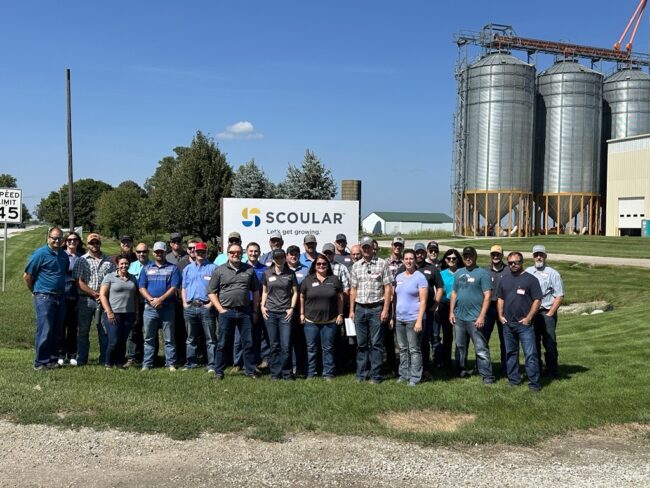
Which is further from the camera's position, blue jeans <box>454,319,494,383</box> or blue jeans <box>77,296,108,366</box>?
blue jeans <box>77,296,108,366</box>

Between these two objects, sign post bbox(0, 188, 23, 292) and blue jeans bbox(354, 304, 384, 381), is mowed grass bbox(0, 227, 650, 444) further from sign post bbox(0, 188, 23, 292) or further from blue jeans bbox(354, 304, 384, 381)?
sign post bbox(0, 188, 23, 292)

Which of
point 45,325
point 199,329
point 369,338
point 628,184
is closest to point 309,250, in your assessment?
point 369,338

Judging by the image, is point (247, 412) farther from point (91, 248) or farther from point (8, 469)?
point (91, 248)

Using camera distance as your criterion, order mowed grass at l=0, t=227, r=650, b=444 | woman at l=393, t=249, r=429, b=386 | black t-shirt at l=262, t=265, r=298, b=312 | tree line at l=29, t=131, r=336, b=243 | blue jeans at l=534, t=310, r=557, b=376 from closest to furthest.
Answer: mowed grass at l=0, t=227, r=650, b=444
woman at l=393, t=249, r=429, b=386
black t-shirt at l=262, t=265, r=298, b=312
blue jeans at l=534, t=310, r=557, b=376
tree line at l=29, t=131, r=336, b=243

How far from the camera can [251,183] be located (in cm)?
4503

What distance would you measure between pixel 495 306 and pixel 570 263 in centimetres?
2010

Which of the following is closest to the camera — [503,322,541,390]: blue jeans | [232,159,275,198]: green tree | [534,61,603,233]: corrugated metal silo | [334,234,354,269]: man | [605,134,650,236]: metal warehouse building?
[503,322,541,390]: blue jeans

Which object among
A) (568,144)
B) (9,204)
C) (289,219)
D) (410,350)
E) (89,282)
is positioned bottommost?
(410,350)

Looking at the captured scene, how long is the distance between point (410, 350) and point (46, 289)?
5.12 m

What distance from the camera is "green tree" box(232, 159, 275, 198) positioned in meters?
44.4

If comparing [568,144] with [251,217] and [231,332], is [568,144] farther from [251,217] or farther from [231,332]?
[231,332]

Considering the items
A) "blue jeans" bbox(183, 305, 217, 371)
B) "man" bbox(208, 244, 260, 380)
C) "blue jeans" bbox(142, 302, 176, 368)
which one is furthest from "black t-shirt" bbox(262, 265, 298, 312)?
"blue jeans" bbox(142, 302, 176, 368)

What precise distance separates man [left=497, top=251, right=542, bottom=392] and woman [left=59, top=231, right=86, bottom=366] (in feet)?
20.2

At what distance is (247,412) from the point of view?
6910 millimetres
